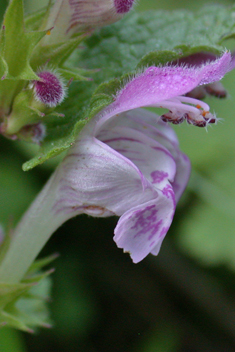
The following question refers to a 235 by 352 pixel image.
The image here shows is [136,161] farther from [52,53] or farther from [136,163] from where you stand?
[52,53]

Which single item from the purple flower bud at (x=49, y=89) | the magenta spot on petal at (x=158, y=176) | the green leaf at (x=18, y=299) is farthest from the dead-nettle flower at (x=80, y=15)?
the green leaf at (x=18, y=299)

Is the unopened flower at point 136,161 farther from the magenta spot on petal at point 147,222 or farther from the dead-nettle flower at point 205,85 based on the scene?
the dead-nettle flower at point 205,85

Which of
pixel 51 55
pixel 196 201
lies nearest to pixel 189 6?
pixel 196 201

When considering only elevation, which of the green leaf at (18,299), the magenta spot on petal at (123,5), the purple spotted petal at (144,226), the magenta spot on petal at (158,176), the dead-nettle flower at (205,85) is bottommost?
the green leaf at (18,299)

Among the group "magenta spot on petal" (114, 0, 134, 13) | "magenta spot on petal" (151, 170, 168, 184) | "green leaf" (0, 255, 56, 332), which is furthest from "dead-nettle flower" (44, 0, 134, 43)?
"green leaf" (0, 255, 56, 332)

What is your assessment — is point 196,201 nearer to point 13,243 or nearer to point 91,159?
point 13,243

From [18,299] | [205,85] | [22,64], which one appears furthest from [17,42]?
[18,299]
